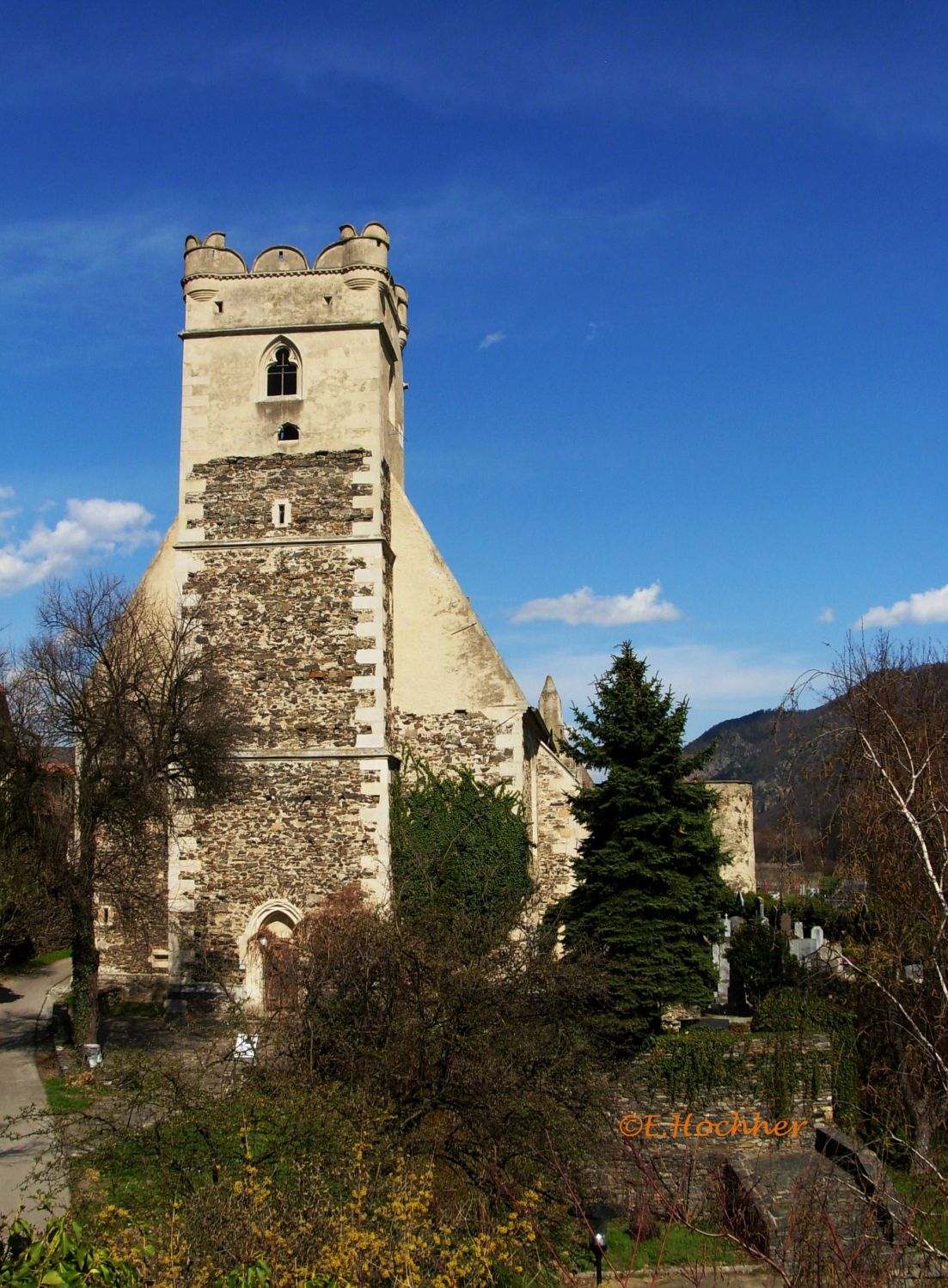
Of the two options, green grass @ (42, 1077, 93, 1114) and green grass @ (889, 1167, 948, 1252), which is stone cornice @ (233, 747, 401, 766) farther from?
green grass @ (889, 1167, 948, 1252)

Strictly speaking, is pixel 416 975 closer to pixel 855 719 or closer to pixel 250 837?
pixel 855 719

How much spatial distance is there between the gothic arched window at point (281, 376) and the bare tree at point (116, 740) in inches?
208

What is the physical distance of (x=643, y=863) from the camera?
16.1 metres

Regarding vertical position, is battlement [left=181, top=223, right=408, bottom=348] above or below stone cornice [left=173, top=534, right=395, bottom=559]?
above

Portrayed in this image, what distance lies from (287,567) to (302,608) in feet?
2.68

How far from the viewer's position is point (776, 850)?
11.3 m

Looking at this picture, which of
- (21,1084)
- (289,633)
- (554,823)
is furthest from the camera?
(554,823)

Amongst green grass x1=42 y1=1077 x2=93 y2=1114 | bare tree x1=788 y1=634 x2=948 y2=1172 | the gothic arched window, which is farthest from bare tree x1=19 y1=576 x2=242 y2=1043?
bare tree x1=788 y1=634 x2=948 y2=1172

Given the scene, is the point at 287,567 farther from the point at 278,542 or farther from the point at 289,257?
the point at 289,257

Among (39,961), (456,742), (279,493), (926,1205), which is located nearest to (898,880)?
(926,1205)

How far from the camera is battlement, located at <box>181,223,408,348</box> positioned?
21.5m

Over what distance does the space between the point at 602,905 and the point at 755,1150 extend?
3.59 metres

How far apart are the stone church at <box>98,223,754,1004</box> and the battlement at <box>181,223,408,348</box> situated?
36 mm

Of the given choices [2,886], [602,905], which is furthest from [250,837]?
[602,905]
